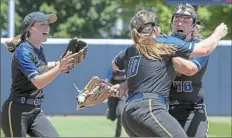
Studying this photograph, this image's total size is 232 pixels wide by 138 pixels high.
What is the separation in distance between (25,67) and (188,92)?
5.17ft

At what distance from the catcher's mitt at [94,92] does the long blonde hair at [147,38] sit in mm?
741

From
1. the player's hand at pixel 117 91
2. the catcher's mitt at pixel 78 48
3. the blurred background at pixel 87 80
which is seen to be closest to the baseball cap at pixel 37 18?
the catcher's mitt at pixel 78 48

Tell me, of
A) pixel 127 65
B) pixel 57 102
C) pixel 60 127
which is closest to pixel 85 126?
pixel 60 127

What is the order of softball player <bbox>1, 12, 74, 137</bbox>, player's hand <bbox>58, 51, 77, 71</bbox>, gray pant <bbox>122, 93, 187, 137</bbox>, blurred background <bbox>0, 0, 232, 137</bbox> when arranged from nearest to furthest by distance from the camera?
gray pant <bbox>122, 93, 187, 137</bbox>
player's hand <bbox>58, 51, 77, 71</bbox>
softball player <bbox>1, 12, 74, 137</bbox>
blurred background <bbox>0, 0, 232, 137</bbox>

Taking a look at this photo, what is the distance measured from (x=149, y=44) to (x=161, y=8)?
21.0 m

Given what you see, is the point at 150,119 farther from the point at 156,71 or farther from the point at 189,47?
the point at 189,47

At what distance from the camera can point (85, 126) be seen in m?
14.0

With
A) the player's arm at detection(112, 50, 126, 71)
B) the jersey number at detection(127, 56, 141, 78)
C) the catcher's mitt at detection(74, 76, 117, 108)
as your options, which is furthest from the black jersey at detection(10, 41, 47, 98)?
the jersey number at detection(127, 56, 141, 78)

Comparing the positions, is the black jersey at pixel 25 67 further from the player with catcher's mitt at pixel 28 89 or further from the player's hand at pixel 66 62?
the player's hand at pixel 66 62

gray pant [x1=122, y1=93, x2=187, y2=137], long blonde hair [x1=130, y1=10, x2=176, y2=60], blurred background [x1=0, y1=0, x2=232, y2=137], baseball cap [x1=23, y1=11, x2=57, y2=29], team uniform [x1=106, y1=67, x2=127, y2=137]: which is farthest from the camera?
blurred background [x1=0, y1=0, x2=232, y2=137]

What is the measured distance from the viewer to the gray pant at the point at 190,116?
5886 millimetres

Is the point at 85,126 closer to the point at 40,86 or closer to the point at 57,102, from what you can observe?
the point at 57,102

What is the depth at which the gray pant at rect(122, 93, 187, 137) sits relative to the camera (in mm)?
4840

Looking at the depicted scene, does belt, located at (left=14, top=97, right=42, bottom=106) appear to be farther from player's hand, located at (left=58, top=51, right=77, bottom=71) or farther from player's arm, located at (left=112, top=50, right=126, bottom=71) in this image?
player's arm, located at (left=112, top=50, right=126, bottom=71)
